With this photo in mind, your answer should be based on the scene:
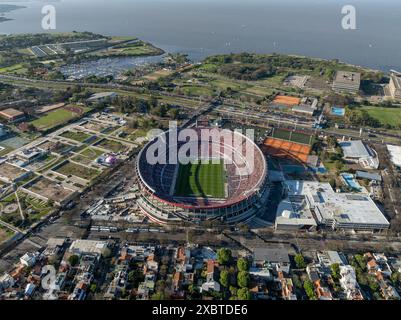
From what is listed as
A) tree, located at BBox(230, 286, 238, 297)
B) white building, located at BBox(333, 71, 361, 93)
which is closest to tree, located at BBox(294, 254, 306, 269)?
tree, located at BBox(230, 286, 238, 297)

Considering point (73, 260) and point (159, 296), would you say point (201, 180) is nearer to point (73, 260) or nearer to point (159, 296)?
point (159, 296)

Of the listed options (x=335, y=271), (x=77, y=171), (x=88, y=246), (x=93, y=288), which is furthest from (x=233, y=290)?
(x=77, y=171)

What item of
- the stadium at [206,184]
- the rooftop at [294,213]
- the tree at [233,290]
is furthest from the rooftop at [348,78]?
the tree at [233,290]

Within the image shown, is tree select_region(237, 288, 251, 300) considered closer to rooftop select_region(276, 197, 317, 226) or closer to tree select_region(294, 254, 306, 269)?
tree select_region(294, 254, 306, 269)
